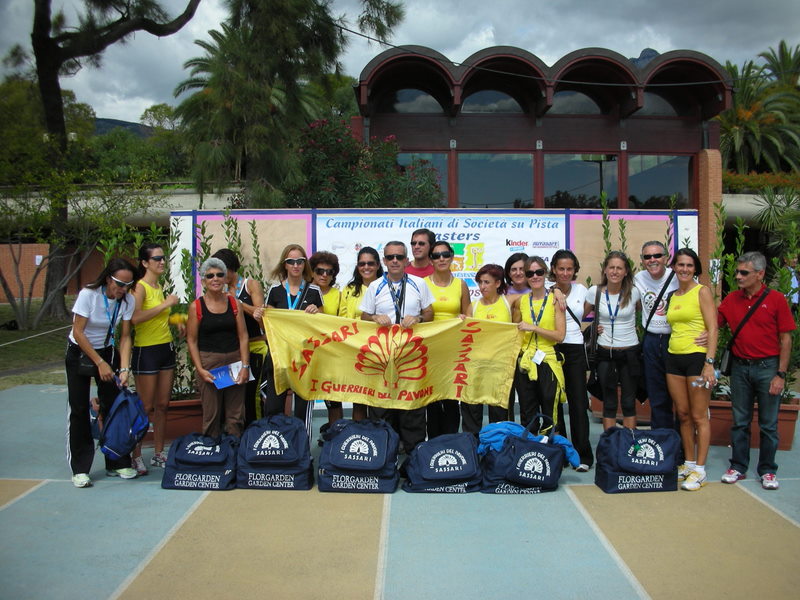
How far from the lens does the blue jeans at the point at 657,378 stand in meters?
5.64

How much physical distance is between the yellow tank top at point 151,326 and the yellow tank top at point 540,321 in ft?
10.1

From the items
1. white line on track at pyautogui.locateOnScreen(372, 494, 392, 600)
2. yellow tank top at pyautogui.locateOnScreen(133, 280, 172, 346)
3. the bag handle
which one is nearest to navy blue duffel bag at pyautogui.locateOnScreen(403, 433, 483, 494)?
white line on track at pyautogui.locateOnScreen(372, 494, 392, 600)

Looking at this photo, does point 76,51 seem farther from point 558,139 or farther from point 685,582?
point 685,582

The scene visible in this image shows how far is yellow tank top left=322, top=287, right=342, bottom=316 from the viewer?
6.08 m

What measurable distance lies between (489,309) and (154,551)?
10.6 ft

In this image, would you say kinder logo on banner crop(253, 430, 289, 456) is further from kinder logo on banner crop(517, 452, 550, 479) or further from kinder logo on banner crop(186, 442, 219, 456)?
kinder logo on banner crop(517, 452, 550, 479)

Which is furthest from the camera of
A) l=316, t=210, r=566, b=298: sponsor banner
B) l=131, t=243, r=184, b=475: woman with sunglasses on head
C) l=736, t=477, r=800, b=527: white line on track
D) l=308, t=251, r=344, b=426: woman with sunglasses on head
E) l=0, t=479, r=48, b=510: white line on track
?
l=316, t=210, r=566, b=298: sponsor banner

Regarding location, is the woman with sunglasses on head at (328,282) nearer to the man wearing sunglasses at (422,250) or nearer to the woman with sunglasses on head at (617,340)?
the man wearing sunglasses at (422,250)

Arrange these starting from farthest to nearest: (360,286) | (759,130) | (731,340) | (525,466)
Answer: (759,130) < (360,286) < (731,340) < (525,466)

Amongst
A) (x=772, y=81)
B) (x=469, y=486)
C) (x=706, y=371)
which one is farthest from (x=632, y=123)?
(x=772, y=81)

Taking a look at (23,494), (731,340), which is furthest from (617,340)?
(23,494)

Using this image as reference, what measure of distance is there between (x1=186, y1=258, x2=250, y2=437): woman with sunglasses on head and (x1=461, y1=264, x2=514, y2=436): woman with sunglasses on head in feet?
6.30

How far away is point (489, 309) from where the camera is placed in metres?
5.81

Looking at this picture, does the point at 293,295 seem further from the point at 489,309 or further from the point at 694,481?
the point at 694,481
